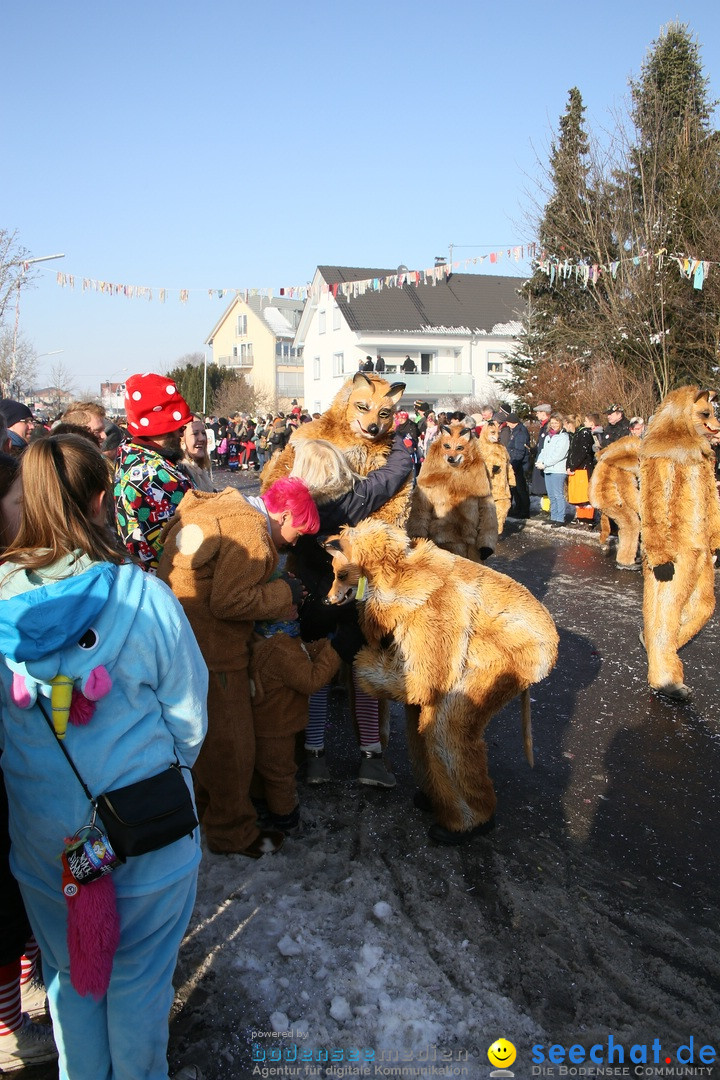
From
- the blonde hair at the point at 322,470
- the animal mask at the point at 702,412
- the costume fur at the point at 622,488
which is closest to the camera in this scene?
the blonde hair at the point at 322,470

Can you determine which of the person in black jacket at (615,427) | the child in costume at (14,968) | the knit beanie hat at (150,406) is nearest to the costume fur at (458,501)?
the knit beanie hat at (150,406)

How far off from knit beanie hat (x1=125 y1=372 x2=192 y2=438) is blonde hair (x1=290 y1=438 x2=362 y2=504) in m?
0.64

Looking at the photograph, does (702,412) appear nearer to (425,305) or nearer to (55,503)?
(55,503)

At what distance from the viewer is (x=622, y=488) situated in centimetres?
916

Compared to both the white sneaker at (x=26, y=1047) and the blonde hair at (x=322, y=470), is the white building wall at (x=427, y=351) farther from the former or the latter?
the white sneaker at (x=26, y=1047)

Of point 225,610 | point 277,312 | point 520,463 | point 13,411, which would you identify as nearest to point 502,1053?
point 225,610

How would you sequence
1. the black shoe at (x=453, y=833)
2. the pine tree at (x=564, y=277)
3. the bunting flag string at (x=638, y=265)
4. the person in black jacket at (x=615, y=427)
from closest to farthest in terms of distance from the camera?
the black shoe at (x=453, y=833) → the person in black jacket at (x=615, y=427) → the bunting flag string at (x=638, y=265) → the pine tree at (x=564, y=277)

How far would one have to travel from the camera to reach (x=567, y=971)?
277 cm

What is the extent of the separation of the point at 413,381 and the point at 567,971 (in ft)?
125

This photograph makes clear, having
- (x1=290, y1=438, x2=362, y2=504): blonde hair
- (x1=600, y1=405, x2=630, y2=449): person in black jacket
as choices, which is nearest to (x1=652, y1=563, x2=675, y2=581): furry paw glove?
(x1=290, y1=438, x2=362, y2=504): blonde hair

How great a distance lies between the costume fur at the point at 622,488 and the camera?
337 inches

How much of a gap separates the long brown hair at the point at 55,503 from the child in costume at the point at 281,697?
156 cm

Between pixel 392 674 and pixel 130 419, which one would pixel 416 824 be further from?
pixel 130 419

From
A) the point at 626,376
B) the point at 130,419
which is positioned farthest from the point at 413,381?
the point at 130,419
